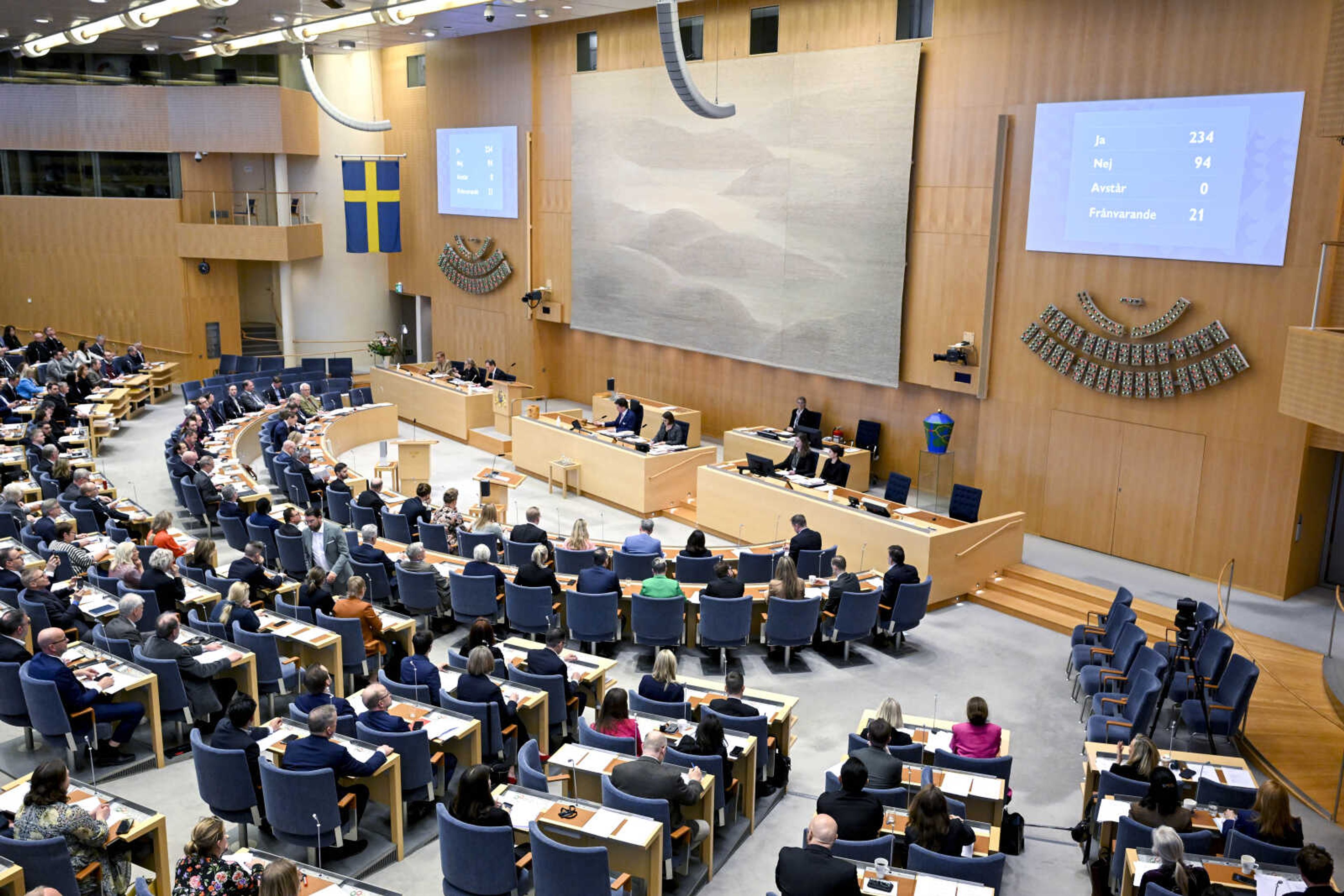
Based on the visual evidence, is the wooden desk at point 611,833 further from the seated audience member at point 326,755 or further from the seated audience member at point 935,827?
the seated audience member at point 935,827

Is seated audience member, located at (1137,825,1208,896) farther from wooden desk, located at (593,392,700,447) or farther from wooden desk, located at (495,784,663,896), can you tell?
wooden desk, located at (593,392,700,447)

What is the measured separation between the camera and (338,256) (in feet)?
85.4

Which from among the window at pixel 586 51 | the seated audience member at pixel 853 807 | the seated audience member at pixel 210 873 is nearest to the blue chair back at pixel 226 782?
the seated audience member at pixel 210 873

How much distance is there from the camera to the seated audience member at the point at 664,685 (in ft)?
24.9

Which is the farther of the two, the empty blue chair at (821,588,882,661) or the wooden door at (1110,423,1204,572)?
the wooden door at (1110,423,1204,572)

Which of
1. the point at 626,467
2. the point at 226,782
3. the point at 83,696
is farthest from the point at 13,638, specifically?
the point at 626,467

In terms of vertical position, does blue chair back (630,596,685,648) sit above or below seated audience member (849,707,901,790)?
below

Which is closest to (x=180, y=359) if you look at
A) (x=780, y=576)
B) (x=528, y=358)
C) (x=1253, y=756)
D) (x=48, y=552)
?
(x=528, y=358)

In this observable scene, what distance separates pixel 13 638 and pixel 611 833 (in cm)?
490

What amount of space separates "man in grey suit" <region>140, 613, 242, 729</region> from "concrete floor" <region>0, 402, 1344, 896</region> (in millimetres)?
406

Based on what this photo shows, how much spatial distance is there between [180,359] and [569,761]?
21.1 metres

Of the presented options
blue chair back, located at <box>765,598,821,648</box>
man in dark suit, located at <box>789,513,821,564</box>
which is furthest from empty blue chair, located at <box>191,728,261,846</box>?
man in dark suit, located at <box>789,513,821,564</box>

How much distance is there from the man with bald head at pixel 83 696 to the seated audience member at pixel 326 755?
171 centimetres

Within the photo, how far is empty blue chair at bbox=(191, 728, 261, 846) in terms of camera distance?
645 centimetres
